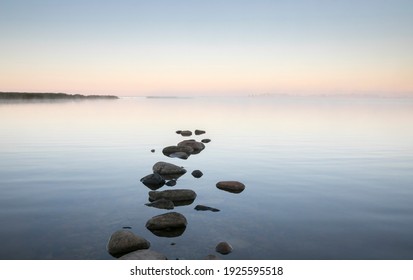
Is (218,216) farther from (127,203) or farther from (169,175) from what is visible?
(169,175)

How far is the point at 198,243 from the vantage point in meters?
10.3

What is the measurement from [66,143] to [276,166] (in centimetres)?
1994

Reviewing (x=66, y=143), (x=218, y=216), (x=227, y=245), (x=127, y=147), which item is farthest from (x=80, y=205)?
(x=66, y=143)

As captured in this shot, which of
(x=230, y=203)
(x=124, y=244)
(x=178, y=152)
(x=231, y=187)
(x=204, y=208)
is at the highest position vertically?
(x=178, y=152)

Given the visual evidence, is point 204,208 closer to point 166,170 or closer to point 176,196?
point 176,196

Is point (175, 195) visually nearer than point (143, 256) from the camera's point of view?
No

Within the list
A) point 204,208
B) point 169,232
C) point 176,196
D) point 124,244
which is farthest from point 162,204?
point 124,244

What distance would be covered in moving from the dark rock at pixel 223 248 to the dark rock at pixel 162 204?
412cm

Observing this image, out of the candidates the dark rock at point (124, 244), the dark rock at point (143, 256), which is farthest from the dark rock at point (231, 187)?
the dark rock at point (143, 256)

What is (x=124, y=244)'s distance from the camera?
31.6 ft

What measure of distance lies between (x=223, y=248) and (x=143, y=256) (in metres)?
2.29

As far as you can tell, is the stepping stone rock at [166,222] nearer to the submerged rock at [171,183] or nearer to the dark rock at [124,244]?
the dark rock at [124,244]

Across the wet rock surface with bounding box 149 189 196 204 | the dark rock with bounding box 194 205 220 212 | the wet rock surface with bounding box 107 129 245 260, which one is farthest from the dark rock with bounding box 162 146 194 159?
the dark rock with bounding box 194 205 220 212

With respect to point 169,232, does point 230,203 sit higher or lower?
higher
